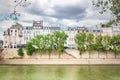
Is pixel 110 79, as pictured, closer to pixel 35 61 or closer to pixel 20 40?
pixel 35 61

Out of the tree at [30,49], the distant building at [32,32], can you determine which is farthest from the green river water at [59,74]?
the distant building at [32,32]

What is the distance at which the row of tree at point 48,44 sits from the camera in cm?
5153

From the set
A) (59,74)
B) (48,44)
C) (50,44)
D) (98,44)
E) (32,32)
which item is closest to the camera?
(59,74)

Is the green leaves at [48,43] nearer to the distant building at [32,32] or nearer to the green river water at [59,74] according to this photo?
the distant building at [32,32]

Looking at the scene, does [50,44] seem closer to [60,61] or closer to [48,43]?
[48,43]

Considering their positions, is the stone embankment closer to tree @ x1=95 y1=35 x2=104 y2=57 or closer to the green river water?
tree @ x1=95 y1=35 x2=104 y2=57

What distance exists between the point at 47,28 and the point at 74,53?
26.2 meters

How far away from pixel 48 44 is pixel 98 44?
28.3 ft

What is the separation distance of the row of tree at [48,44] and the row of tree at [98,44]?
3065 mm

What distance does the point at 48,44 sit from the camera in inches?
2106

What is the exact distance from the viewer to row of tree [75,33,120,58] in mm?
51875

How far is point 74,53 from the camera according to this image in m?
51.2

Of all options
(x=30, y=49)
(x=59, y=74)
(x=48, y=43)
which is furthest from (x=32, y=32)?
(x=59, y=74)

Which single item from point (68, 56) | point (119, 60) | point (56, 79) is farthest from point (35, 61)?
point (56, 79)
